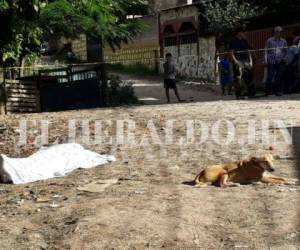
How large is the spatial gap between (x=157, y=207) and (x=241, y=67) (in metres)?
10.3

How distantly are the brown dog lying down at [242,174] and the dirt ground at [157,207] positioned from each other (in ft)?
0.57

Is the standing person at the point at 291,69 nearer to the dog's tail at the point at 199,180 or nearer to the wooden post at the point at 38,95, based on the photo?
the wooden post at the point at 38,95

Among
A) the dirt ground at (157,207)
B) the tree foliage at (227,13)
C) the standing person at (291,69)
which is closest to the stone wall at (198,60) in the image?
the tree foliage at (227,13)

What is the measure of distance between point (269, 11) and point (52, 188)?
60.7 feet

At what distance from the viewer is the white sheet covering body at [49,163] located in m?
7.88

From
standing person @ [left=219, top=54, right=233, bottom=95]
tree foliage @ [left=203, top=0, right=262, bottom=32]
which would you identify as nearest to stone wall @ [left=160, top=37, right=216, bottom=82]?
tree foliage @ [left=203, top=0, right=262, bottom=32]

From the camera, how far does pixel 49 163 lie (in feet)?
27.2

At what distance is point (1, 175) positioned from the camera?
7879 mm

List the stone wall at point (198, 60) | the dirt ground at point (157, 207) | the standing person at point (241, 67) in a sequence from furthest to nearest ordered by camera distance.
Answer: the stone wall at point (198, 60) → the standing person at point (241, 67) → the dirt ground at point (157, 207)

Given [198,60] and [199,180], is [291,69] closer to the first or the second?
[199,180]

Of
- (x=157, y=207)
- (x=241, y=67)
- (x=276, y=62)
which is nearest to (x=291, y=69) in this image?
(x=276, y=62)

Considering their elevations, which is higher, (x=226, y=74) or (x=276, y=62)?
(x=276, y=62)

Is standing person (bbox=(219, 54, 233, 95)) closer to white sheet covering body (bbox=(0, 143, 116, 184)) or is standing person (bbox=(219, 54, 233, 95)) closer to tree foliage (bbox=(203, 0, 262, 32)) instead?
tree foliage (bbox=(203, 0, 262, 32))

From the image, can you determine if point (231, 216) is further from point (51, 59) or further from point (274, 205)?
point (51, 59)
